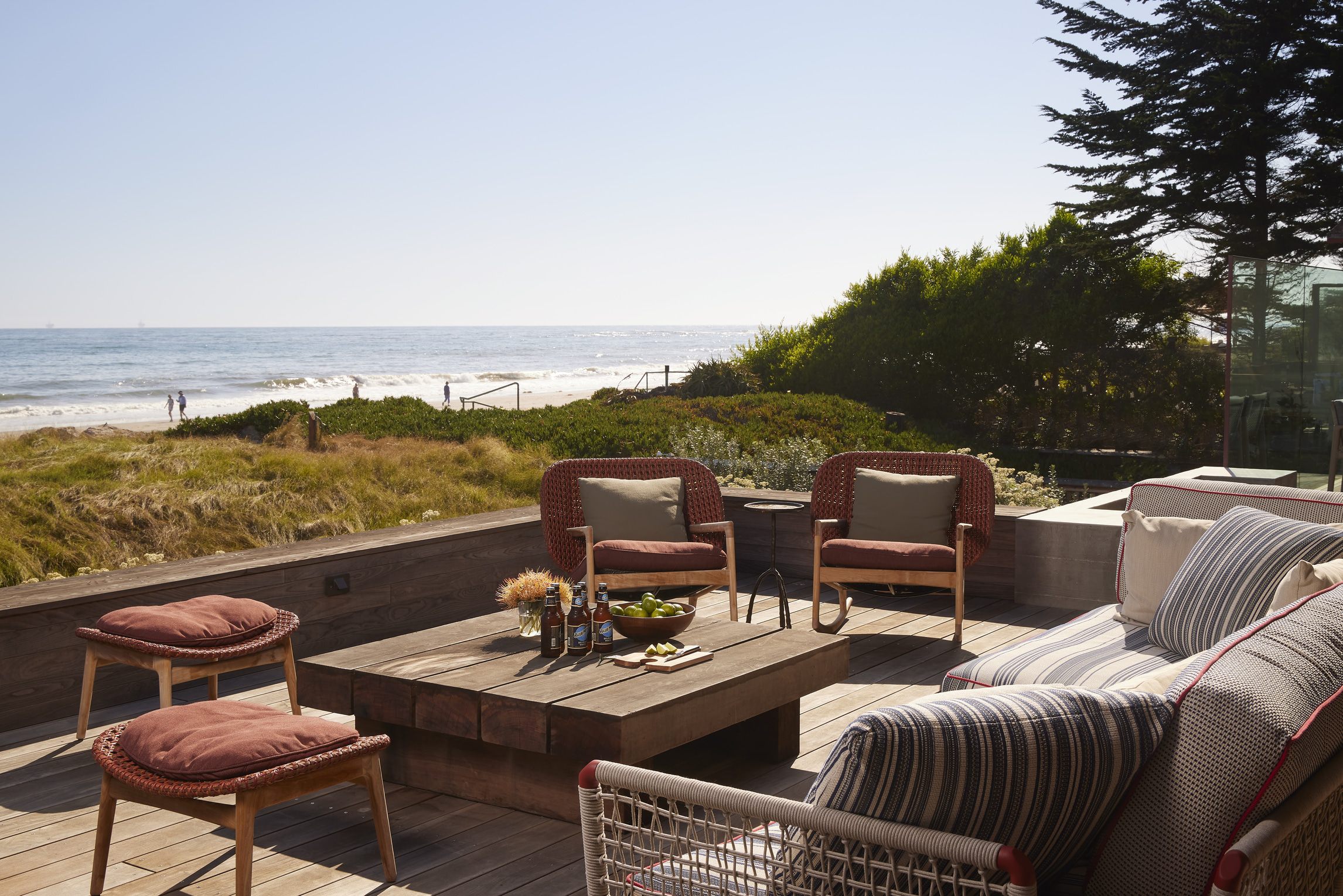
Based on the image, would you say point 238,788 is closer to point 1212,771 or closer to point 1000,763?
point 1000,763

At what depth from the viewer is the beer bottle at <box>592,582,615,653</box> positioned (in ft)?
10.0

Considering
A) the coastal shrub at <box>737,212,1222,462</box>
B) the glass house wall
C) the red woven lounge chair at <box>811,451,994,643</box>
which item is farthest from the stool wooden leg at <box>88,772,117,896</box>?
the coastal shrub at <box>737,212,1222,462</box>

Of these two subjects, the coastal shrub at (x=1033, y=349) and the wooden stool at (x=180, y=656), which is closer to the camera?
the wooden stool at (x=180, y=656)

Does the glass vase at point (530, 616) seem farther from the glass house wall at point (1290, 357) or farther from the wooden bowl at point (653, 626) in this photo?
the glass house wall at point (1290, 357)

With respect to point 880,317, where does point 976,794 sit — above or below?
below

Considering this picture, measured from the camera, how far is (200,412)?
1085 inches

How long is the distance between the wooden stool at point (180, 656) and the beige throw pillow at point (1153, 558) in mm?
2544

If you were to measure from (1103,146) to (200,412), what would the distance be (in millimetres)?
22558

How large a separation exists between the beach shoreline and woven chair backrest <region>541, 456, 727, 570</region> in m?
8.13

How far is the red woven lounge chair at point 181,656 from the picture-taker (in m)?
3.10

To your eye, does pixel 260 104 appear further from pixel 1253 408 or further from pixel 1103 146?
pixel 1253 408

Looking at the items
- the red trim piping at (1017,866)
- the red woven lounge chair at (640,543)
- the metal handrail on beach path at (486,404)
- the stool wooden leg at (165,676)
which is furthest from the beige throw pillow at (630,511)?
the metal handrail on beach path at (486,404)

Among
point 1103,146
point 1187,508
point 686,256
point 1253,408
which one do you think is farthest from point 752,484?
point 686,256

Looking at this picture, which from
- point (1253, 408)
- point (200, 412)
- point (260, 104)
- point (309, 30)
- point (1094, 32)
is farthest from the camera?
point (200, 412)
